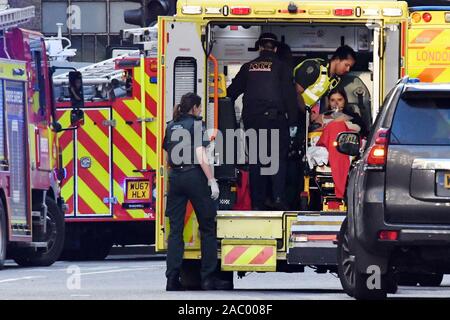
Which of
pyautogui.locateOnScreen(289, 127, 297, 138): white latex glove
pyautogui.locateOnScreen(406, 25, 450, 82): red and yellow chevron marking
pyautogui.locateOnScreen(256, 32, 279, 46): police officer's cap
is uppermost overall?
pyautogui.locateOnScreen(256, 32, 279, 46): police officer's cap

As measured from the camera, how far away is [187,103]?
54.0 feet

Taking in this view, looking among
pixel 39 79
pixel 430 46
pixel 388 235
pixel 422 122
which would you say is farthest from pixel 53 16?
pixel 388 235

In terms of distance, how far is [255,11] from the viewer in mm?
16781

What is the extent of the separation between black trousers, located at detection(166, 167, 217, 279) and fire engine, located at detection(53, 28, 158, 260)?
7261 millimetres

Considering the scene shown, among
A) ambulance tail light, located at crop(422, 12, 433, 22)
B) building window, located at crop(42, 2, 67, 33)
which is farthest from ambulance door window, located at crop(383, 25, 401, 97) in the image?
building window, located at crop(42, 2, 67, 33)

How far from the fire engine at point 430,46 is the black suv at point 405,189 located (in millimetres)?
6883

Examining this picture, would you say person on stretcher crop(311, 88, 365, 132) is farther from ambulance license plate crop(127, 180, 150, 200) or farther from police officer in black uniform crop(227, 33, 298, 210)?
ambulance license plate crop(127, 180, 150, 200)

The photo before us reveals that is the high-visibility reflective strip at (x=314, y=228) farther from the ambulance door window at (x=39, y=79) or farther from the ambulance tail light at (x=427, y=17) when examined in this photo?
the ambulance door window at (x=39, y=79)

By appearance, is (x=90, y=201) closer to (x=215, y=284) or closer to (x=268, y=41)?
(x=268, y=41)

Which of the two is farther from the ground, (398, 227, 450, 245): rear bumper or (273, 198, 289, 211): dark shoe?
(398, 227, 450, 245): rear bumper

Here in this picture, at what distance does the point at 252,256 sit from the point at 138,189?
769 centimetres

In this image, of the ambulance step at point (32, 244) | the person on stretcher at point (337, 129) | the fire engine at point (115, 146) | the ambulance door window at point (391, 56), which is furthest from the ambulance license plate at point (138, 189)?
the ambulance door window at point (391, 56)

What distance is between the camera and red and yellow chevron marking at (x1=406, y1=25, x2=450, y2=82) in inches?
822
